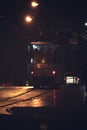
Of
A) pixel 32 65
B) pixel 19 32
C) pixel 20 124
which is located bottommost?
pixel 20 124

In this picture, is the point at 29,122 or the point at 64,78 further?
the point at 64,78

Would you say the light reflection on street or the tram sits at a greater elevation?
the tram

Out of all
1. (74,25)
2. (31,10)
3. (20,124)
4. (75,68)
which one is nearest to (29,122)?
(20,124)

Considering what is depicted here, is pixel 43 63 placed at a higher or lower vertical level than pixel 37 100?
higher

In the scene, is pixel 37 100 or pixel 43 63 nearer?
pixel 37 100

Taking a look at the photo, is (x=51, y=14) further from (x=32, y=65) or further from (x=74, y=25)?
(x=32, y=65)

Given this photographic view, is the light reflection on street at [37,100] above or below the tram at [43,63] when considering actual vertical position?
below

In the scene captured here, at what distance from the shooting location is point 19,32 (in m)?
45.3

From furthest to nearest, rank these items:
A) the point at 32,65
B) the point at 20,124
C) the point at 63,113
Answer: the point at 32,65 < the point at 63,113 < the point at 20,124

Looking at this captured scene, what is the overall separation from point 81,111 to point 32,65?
18.0 meters

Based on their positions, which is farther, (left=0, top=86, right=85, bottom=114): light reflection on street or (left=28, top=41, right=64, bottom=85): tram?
(left=28, top=41, right=64, bottom=85): tram

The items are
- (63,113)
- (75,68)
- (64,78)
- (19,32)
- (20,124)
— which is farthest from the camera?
(75,68)

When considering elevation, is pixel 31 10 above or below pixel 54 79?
above

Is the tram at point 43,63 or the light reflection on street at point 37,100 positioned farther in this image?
the tram at point 43,63
